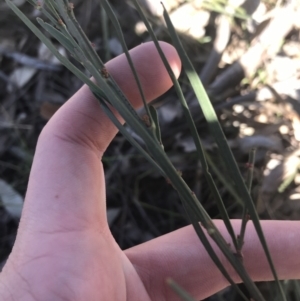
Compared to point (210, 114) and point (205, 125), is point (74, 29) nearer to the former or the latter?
point (210, 114)

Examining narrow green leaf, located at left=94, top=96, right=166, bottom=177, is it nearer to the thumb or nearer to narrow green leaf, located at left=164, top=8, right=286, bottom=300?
narrow green leaf, located at left=164, top=8, right=286, bottom=300

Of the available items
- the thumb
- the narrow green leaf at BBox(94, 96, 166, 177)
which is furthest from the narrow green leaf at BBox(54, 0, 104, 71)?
the thumb

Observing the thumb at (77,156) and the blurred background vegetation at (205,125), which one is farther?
the blurred background vegetation at (205,125)

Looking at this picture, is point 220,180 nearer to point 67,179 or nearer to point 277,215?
point 277,215

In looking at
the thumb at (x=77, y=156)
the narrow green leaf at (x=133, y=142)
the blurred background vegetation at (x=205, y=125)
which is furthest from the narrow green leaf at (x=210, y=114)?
the blurred background vegetation at (x=205, y=125)

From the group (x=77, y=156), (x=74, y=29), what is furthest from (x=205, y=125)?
(x=74, y=29)

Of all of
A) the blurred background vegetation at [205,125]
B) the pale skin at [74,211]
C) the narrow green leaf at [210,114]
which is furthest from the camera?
the blurred background vegetation at [205,125]

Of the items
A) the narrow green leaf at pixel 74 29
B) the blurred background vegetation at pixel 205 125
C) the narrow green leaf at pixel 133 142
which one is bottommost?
the blurred background vegetation at pixel 205 125

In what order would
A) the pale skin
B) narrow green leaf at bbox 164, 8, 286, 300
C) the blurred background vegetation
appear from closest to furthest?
narrow green leaf at bbox 164, 8, 286, 300
the pale skin
the blurred background vegetation

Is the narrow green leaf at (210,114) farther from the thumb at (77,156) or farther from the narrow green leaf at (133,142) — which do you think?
the thumb at (77,156)
